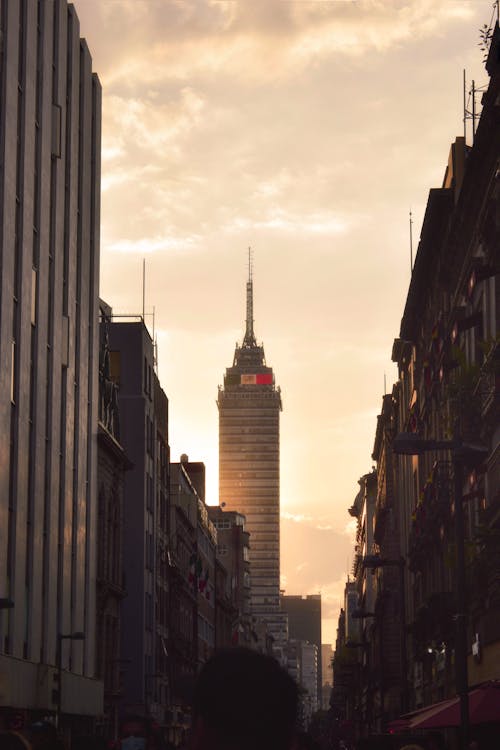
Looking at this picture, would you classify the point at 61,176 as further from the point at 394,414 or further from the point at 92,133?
the point at 394,414

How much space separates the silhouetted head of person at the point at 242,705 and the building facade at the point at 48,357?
47284 millimetres

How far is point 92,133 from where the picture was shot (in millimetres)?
74312

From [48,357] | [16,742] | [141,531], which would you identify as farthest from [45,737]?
[141,531]

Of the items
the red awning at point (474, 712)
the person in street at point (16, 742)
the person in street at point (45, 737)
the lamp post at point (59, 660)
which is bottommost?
the person in street at point (16, 742)

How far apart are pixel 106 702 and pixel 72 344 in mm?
24058

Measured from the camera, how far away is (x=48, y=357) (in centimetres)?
6078

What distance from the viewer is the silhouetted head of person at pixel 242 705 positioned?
4281 mm

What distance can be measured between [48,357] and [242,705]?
57.1m

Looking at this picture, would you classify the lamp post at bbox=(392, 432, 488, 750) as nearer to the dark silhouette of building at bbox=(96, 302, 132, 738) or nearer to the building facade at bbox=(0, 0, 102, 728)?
the building facade at bbox=(0, 0, 102, 728)

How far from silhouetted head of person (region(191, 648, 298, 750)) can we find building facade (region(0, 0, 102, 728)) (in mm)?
47284

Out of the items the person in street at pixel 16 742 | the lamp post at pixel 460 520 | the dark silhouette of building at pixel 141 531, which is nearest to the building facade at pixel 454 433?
the lamp post at pixel 460 520

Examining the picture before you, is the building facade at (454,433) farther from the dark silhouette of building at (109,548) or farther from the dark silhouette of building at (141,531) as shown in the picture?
the dark silhouette of building at (109,548)

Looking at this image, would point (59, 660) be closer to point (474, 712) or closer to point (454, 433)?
point (454, 433)

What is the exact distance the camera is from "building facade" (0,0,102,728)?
53125 mm
